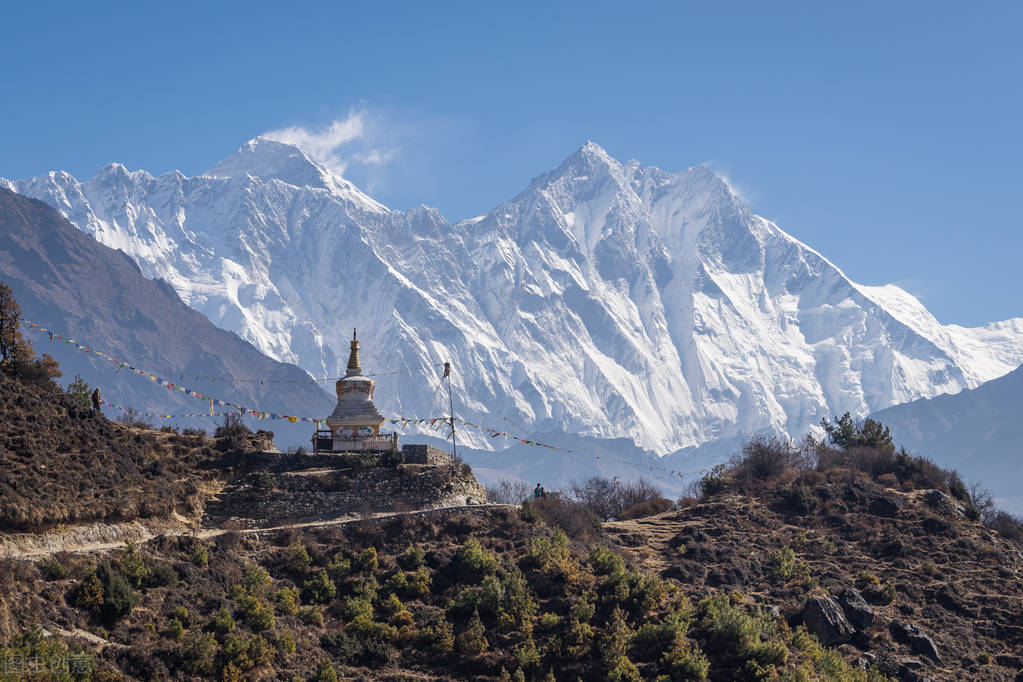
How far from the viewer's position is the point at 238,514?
5522 cm

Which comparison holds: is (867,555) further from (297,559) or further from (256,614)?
(256,614)

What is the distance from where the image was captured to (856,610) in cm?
5734

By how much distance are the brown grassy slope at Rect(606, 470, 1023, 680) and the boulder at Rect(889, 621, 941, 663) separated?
48 cm

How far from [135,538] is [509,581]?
15.1 meters

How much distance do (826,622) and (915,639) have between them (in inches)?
184

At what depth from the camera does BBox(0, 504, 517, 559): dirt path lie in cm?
4362

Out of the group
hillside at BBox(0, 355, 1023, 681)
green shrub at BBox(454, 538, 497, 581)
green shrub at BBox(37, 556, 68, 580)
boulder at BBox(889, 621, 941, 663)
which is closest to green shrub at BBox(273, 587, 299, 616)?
hillside at BBox(0, 355, 1023, 681)

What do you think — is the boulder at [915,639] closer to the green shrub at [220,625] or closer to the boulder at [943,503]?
the boulder at [943,503]

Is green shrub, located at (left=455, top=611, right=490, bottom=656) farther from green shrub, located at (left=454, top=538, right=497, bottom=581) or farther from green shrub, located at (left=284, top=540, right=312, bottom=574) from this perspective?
green shrub, located at (left=284, top=540, right=312, bottom=574)

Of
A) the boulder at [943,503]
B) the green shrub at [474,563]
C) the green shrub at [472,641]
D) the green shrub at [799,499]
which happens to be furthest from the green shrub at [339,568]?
the boulder at [943,503]

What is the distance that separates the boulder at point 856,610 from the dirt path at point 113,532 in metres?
18.1

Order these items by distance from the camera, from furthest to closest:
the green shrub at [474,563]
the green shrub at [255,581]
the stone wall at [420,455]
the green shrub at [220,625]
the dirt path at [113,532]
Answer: the stone wall at [420,455]
the green shrub at [474,563]
the green shrub at [255,581]
the dirt path at [113,532]
the green shrub at [220,625]

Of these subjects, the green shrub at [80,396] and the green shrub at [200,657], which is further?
the green shrub at [80,396]

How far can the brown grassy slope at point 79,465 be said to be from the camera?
152ft
